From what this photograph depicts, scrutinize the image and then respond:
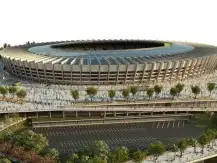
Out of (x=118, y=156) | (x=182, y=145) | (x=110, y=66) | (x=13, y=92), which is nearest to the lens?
(x=118, y=156)

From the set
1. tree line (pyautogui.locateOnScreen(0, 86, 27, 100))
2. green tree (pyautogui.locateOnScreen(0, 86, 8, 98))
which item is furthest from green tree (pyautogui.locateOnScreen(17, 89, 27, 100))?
green tree (pyautogui.locateOnScreen(0, 86, 8, 98))

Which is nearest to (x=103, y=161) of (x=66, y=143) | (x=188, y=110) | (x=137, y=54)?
(x=66, y=143)

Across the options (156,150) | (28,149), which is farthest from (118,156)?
(28,149)

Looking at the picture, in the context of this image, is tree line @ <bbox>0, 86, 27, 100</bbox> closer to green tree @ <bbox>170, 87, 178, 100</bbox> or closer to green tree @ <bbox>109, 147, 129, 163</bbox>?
green tree @ <bbox>170, 87, 178, 100</bbox>

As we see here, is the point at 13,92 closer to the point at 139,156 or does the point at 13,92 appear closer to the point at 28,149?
the point at 28,149

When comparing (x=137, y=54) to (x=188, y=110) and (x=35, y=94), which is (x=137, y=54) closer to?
(x=188, y=110)
